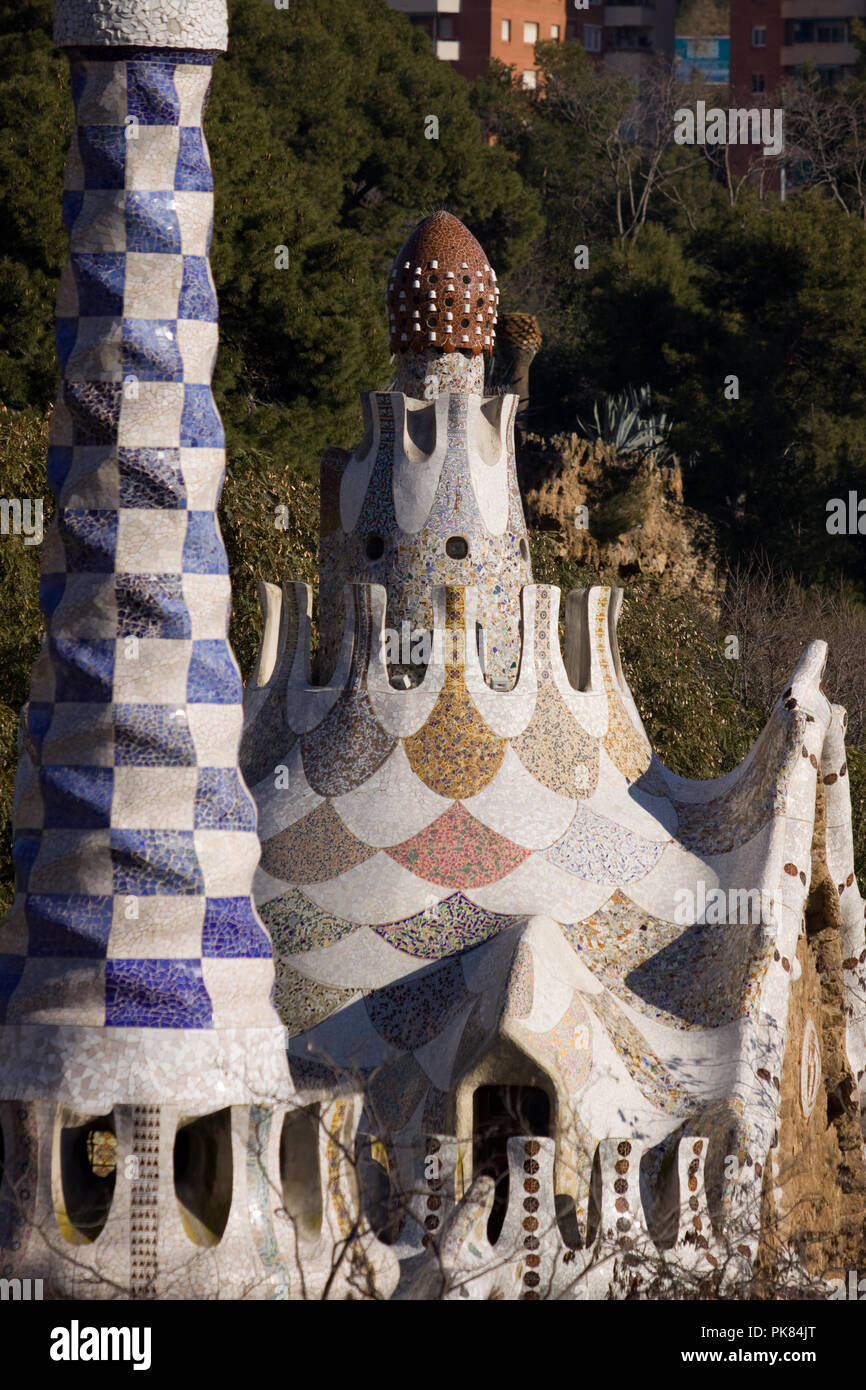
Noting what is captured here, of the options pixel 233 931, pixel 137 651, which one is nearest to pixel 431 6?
pixel 137 651

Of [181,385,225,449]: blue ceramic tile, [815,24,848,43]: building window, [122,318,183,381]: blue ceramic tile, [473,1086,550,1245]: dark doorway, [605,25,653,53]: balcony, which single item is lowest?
[473,1086,550,1245]: dark doorway

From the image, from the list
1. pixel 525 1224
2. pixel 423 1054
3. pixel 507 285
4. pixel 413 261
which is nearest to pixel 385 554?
pixel 413 261

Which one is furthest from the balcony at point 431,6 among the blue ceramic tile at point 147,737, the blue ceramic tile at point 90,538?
the blue ceramic tile at point 147,737

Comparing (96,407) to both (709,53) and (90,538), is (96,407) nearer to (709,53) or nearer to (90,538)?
(90,538)

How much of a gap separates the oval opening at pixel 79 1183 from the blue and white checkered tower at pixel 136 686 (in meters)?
0.02

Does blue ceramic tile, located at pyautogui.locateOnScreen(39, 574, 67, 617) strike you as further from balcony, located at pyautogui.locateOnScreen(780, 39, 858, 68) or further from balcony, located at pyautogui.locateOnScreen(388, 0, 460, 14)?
balcony, located at pyautogui.locateOnScreen(388, 0, 460, 14)

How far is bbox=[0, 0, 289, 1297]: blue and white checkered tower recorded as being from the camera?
7.65 meters

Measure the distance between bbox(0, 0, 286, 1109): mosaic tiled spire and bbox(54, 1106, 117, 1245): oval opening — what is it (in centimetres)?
20

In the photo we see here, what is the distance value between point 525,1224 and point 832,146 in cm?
3731

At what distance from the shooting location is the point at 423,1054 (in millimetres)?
8977

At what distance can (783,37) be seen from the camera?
56.6m

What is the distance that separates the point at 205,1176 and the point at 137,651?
5.38 feet

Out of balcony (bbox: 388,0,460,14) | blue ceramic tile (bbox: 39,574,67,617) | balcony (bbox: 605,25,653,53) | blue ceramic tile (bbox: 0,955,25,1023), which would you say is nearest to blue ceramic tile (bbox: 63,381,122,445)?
blue ceramic tile (bbox: 39,574,67,617)

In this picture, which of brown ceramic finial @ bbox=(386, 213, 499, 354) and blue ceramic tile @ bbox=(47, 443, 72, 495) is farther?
brown ceramic finial @ bbox=(386, 213, 499, 354)
